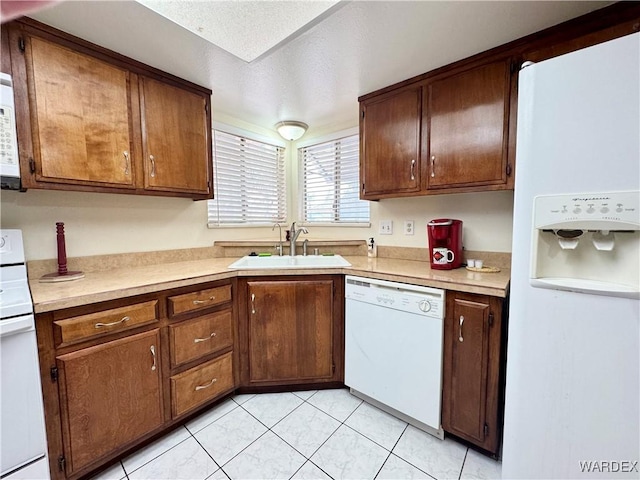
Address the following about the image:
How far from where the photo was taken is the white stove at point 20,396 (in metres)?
0.92

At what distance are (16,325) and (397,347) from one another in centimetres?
168

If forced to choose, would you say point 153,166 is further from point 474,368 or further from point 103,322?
point 474,368

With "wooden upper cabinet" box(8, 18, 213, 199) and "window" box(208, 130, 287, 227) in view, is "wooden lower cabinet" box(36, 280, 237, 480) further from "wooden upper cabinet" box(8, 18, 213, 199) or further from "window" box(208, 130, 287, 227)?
"window" box(208, 130, 287, 227)

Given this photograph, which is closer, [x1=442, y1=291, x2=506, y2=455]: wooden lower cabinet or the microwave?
the microwave

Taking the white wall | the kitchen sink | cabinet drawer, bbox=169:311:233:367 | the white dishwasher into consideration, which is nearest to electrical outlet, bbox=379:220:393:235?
the white wall

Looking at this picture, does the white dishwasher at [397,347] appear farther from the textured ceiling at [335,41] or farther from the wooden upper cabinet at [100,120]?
the wooden upper cabinet at [100,120]

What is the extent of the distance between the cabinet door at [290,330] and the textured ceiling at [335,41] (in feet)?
4.40

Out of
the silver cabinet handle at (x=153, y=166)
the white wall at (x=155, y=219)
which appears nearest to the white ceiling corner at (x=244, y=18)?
the silver cabinet handle at (x=153, y=166)

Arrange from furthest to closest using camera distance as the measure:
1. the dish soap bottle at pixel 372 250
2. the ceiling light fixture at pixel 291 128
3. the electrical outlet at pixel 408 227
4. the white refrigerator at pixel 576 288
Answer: the ceiling light fixture at pixel 291 128 < the dish soap bottle at pixel 372 250 < the electrical outlet at pixel 408 227 < the white refrigerator at pixel 576 288

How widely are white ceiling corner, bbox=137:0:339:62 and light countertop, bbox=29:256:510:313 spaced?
3.98ft

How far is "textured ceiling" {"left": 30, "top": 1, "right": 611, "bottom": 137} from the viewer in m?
1.15

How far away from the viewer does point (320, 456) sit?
4.41ft

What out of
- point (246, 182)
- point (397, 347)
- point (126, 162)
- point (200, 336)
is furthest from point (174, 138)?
point (397, 347)

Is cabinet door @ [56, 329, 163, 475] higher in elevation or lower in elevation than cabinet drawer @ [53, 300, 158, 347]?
lower
